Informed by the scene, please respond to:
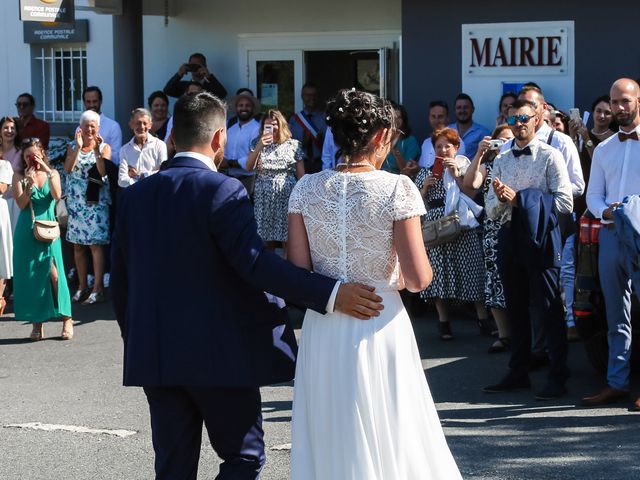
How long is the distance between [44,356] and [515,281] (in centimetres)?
425

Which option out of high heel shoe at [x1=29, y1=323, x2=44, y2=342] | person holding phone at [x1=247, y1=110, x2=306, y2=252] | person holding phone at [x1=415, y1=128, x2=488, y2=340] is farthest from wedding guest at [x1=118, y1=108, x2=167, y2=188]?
person holding phone at [x1=415, y1=128, x2=488, y2=340]

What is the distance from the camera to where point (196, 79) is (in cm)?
1389

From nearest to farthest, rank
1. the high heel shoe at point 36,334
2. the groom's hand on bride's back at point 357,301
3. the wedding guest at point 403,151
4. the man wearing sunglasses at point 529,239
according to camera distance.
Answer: the groom's hand on bride's back at point 357,301, the man wearing sunglasses at point 529,239, the high heel shoe at point 36,334, the wedding guest at point 403,151

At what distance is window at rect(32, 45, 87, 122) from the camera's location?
1600 centimetres

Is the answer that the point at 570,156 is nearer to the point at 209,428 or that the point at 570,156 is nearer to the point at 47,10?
the point at 209,428

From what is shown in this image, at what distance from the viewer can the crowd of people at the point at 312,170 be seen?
25.8ft

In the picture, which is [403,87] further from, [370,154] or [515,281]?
[370,154]

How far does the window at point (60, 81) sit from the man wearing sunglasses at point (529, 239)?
31.7 ft

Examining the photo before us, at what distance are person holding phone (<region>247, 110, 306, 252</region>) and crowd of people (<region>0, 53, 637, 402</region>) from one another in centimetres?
1

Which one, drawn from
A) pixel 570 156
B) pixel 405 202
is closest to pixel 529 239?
pixel 570 156

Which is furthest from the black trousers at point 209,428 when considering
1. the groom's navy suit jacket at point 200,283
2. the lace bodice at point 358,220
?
the lace bodice at point 358,220

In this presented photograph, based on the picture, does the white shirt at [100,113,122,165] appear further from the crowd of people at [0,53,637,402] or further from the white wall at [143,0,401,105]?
the white wall at [143,0,401,105]

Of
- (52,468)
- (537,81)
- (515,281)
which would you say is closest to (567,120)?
(537,81)

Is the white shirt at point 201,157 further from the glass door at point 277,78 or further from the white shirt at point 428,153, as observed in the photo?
the glass door at point 277,78
